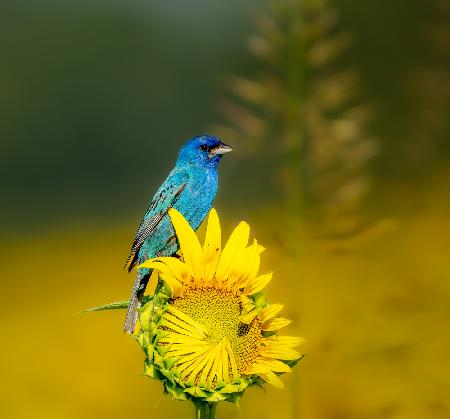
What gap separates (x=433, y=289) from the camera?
2.92m

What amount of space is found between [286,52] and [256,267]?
0.83 m

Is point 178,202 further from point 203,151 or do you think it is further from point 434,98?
point 434,98

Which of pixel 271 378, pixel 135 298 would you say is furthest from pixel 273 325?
pixel 135 298

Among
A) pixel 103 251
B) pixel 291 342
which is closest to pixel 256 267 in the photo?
pixel 291 342

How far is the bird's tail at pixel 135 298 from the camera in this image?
172cm

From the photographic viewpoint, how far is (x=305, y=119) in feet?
7.21

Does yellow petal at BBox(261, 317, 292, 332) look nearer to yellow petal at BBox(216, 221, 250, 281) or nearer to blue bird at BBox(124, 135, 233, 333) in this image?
yellow petal at BBox(216, 221, 250, 281)

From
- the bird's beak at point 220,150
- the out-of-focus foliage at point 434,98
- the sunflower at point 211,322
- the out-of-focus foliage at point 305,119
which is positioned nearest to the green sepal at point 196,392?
the sunflower at point 211,322

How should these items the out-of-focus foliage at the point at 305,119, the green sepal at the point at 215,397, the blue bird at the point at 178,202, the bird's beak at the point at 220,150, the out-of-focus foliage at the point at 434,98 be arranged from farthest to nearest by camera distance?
1. the out-of-focus foliage at the point at 434,98
2. the bird's beak at the point at 220,150
3. the out-of-focus foliage at the point at 305,119
4. the blue bird at the point at 178,202
5. the green sepal at the point at 215,397

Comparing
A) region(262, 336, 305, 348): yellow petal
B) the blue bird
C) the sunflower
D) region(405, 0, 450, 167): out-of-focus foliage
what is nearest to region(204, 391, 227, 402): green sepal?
the sunflower

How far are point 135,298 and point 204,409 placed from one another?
0.36m

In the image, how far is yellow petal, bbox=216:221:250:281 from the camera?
1573 millimetres

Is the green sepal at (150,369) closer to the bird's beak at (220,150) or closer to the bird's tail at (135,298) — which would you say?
the bird's tail at (135,298)

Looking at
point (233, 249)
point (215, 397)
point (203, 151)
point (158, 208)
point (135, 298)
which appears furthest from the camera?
point (203, 151)
